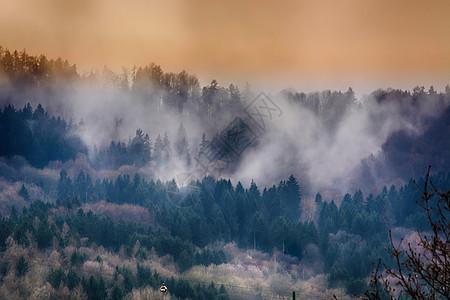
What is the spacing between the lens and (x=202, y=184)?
418ft

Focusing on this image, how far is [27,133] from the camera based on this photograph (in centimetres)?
14188

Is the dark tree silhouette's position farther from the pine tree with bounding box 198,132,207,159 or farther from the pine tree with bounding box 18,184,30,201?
the pine tree with bounding box 198,132,207,159

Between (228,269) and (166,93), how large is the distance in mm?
80893

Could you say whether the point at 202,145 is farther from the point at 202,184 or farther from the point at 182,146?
the point at 202,184

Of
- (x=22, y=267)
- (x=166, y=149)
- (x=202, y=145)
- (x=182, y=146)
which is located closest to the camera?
(x=22, y=267)

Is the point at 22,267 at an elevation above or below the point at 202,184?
below

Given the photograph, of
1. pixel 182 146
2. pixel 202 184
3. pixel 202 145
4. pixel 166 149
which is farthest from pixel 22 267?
pixel 202 145

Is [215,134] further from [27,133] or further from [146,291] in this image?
[146,291]

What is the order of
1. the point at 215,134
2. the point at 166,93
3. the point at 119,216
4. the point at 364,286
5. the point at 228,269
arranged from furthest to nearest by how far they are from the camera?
the point at 166,93, the point at 215,134, the point at 119,216, the point at 228,269, the point at 364,286

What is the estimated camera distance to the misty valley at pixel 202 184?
91.8 meters

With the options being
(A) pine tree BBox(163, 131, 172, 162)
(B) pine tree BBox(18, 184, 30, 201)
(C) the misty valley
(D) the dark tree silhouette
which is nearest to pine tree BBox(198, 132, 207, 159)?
(C) the misty valley

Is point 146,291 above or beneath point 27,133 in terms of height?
beneath

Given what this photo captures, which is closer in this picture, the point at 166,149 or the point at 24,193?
the point at 24,193

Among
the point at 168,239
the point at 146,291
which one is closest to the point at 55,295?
the point at 146,291
